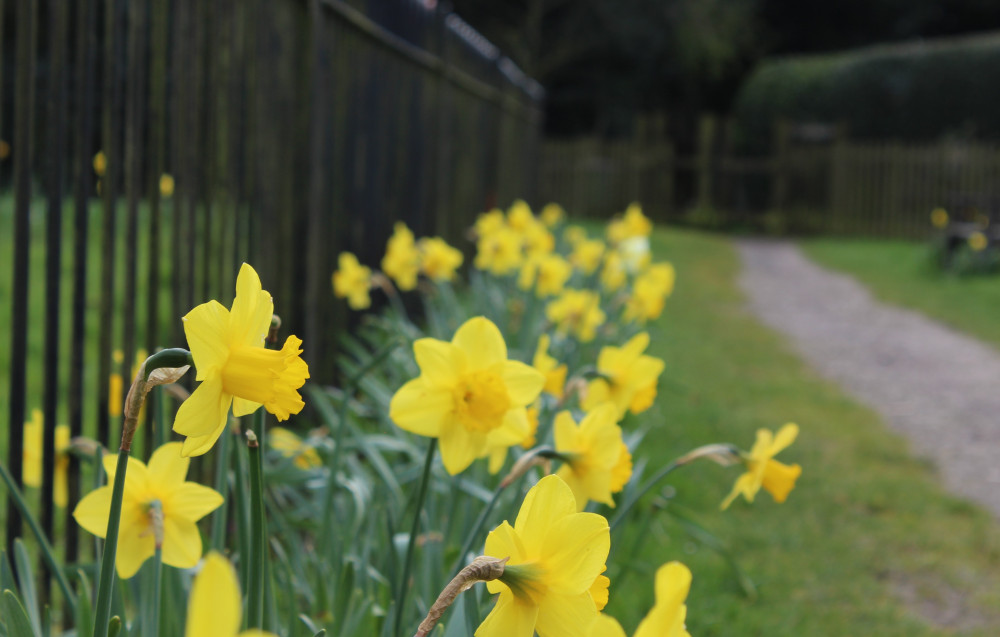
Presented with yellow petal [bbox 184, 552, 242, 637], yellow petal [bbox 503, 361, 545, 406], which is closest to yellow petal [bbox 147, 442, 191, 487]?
yellow petal [bbox 503, 361, 545, 406]

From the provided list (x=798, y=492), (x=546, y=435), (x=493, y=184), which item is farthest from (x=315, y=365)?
(x=493, y=184)

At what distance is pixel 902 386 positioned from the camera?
526 cm

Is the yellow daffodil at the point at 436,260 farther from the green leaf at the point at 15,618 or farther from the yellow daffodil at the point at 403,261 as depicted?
the green leaf at the point at 15,618

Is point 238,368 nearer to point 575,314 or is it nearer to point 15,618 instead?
point 15,618

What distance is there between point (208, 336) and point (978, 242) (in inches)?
384

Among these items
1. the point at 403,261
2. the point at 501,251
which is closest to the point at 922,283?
the point at 501,251

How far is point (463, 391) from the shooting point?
3.95ft

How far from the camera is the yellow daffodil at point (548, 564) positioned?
30.9 inches

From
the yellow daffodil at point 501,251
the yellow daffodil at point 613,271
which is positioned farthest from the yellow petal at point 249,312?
the yellow daffodil at point 613,271

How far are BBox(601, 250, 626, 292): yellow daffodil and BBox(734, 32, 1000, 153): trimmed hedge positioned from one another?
12.7 metres

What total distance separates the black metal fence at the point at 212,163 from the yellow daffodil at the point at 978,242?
590cm

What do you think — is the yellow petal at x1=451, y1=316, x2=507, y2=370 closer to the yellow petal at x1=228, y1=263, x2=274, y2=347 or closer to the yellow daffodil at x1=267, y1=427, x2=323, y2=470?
the yellow petal at x1=228, y1=263, x2=274, y2=347

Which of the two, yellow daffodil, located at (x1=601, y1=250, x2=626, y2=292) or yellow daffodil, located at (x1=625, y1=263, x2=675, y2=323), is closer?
yellow daffodil, located at (x1=625, y1=263, x2=675, y2=323)

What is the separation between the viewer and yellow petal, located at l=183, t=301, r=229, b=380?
763mm
